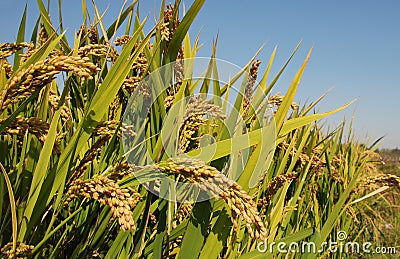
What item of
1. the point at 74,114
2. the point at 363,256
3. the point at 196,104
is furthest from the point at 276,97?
the point at 363,256

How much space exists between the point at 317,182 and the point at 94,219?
1.93 metres

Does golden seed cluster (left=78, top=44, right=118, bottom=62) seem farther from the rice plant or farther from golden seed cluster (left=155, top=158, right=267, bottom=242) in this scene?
golden seed cluster (left=155, top=158, right=267, bottom=242)

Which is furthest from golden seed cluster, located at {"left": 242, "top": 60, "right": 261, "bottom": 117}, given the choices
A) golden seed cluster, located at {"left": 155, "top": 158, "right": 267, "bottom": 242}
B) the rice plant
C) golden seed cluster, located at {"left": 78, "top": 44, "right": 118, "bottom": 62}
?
golden seed cluster, located at {"left": 155, "top": 158, "right": 267, "bottom": 242}

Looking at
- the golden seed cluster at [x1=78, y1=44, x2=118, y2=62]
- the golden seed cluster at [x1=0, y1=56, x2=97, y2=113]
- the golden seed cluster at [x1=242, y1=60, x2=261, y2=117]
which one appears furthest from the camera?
the golden seed cluster at [x1=242, y1=60, x2=261, y2=117]

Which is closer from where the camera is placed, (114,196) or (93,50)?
(114,196)

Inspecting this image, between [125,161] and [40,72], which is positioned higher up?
[40,72]

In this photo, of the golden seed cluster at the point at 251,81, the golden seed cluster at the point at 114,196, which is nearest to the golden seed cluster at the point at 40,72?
the golden seed cluster at the point at 114,196

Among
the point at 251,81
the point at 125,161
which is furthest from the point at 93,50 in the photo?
the point at 251,81

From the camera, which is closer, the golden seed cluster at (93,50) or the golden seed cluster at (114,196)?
the golden seed cluster at (114,196)

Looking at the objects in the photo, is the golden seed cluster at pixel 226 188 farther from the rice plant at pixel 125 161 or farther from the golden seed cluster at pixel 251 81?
the golden seed cluster at pixel 251 81

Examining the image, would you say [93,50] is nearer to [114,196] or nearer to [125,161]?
[125,161]

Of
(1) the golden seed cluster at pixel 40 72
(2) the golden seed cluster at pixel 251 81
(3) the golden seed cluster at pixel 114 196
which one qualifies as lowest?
(3) the golden seed cluster at pixel 114 196

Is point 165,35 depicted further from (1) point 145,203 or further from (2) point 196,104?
(1) point 145,203

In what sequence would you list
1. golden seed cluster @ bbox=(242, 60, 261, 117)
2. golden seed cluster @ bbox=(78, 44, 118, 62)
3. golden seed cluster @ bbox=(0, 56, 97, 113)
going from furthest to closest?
golden seed cluster @ bbox=(242, 60, 261, 117)
golden seed cluster @ bbox=(78, 44, 118, 62)
golden seed cluster @ bbox=(0, 56, 97, 113)
